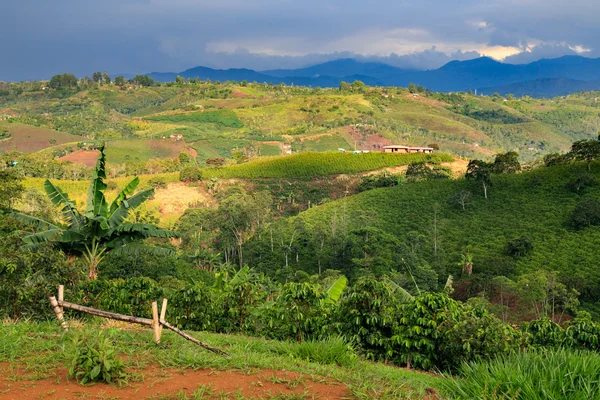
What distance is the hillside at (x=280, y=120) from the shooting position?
4530 inches

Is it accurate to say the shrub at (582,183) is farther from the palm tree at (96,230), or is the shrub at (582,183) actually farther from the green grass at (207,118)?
the green grass at (207,118)

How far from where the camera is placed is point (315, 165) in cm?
7181

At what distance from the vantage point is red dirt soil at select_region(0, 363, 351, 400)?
4637 millimetres

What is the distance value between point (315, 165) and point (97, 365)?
6753 cm

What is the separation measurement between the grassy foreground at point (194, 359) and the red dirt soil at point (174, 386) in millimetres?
41

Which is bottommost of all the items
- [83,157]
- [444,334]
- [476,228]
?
[476,228]

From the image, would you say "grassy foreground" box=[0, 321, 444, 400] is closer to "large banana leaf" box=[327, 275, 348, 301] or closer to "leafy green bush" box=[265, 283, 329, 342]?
"leafy green bush" box=[265, 283, 329, 342]

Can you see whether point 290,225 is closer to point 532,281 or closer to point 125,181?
point 532,281

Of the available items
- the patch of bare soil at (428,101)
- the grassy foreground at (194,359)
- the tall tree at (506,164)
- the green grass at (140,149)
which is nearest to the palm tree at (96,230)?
the grassy foreground at (194,359)

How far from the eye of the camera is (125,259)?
2338 centimetres

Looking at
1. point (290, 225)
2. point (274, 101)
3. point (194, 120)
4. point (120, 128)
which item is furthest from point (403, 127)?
point (290, 225)

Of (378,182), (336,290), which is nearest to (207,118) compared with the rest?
(378,182)

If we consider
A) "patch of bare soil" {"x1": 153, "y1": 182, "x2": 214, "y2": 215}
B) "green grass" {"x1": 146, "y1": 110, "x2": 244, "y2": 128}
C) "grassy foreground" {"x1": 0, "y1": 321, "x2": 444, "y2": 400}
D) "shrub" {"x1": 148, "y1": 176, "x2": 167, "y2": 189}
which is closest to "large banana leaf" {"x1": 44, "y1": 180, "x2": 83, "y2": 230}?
"grassy foreground" {"x1": 0, "y1": 321, "x2": 444, "y2": 400}

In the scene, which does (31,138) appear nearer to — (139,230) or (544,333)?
(139,230)
